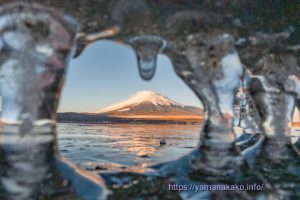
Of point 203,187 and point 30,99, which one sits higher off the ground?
point 30,99

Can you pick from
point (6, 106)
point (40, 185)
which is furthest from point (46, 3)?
point (40, 185)

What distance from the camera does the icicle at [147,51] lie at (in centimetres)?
169

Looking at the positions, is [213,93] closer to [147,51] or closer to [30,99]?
[147,51]

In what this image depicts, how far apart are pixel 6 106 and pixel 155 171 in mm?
775

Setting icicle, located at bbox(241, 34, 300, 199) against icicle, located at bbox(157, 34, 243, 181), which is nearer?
icicle, located at bbox(157, 34, 243, 181)

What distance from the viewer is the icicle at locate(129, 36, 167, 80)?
5.53 feet

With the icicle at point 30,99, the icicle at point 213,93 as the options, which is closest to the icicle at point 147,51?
the icicle at point 213,93

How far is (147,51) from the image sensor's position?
171cm

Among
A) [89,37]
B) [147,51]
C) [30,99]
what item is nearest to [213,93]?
[147,51]

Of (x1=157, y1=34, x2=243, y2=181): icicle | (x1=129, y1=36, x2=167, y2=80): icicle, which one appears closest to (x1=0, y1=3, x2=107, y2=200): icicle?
(x1=129, y1=36, x2=167, y2=80): icicle

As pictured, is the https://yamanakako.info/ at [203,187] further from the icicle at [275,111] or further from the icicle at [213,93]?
the icicle at [275,111]

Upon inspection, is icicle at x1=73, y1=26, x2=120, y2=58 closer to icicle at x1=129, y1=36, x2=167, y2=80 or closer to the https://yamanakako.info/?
icicle at x1=129, y1=36, x2=167, y2=80

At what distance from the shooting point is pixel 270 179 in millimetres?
1898

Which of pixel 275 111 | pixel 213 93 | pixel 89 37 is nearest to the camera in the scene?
pixel 89 37
